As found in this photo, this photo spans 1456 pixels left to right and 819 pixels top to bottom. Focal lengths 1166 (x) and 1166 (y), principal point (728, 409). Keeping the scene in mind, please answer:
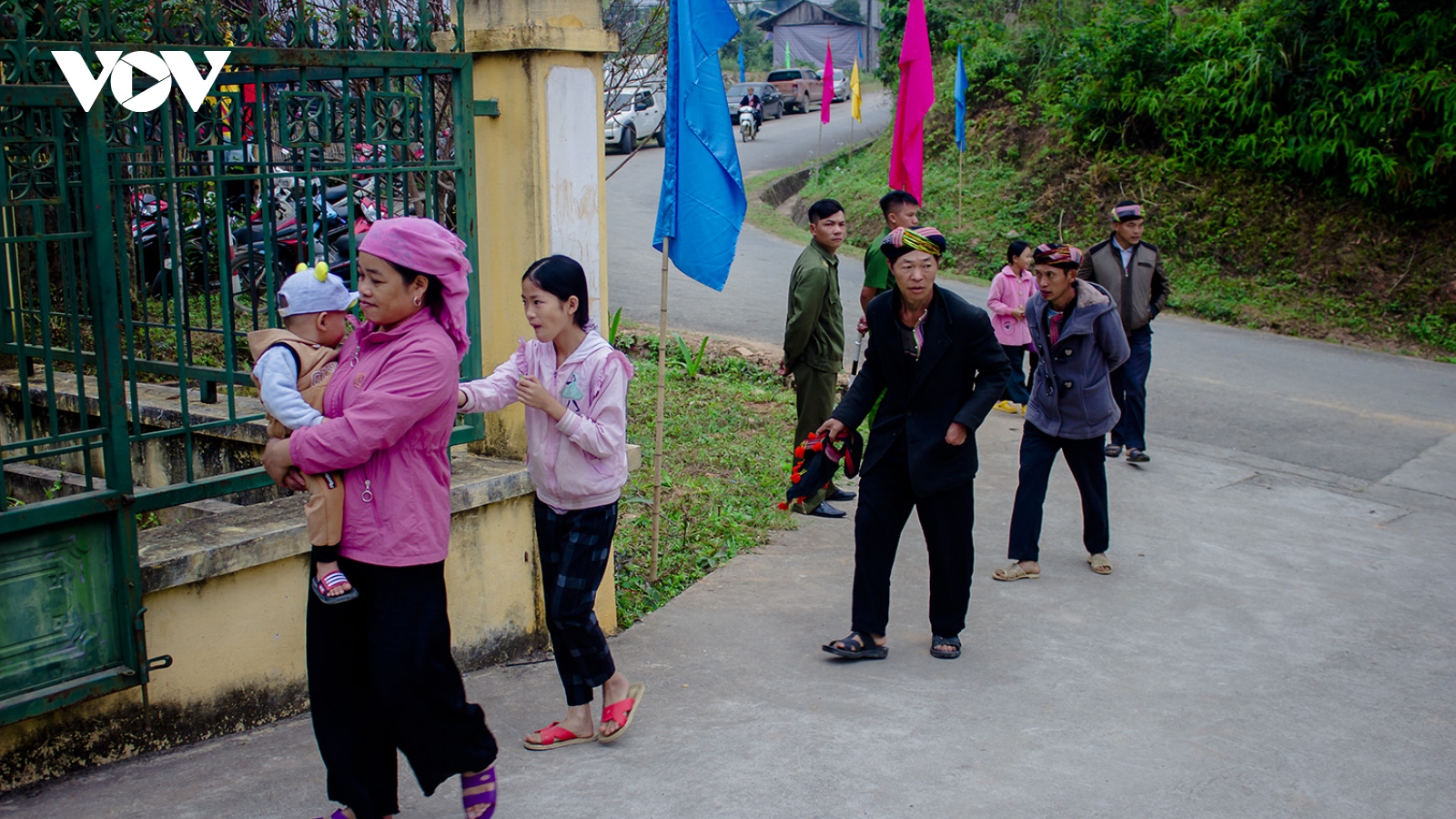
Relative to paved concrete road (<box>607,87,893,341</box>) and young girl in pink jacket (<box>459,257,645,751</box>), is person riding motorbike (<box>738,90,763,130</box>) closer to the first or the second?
paved concrete road (<box>607,87,893,341</box>)

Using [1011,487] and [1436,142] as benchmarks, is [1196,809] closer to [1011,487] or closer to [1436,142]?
[1011,487]

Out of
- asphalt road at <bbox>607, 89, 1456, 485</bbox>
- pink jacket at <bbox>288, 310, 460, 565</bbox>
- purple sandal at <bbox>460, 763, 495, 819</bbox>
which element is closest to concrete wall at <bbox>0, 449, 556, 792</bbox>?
pink jacket at <bbox>288, 310, 460, 565</bbox>

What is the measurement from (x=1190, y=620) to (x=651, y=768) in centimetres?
278

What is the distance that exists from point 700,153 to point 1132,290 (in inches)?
160

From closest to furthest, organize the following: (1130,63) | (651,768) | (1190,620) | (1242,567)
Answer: (651,768) < (1190,620) < (1242,567) < (1130,63)

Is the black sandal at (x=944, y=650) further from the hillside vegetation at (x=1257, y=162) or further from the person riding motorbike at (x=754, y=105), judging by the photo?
the person riding motorbike at (x=754, y=105)

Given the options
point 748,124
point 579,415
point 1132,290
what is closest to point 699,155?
point 579,415

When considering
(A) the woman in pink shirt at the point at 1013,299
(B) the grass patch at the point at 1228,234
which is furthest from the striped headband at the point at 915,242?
(B) the grass patch at the point at 1228,234

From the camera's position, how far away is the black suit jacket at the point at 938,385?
179 inches

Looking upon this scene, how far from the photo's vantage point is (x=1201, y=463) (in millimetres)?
8195

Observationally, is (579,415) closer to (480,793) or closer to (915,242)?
(480,793)

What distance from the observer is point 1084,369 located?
5742mm

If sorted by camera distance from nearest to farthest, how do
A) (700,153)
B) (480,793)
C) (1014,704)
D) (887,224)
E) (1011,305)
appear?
(480,793) → (1014,704) → (700,153) → (887,224) → (1011,305)

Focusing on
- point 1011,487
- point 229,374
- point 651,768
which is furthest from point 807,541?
point 229,374
